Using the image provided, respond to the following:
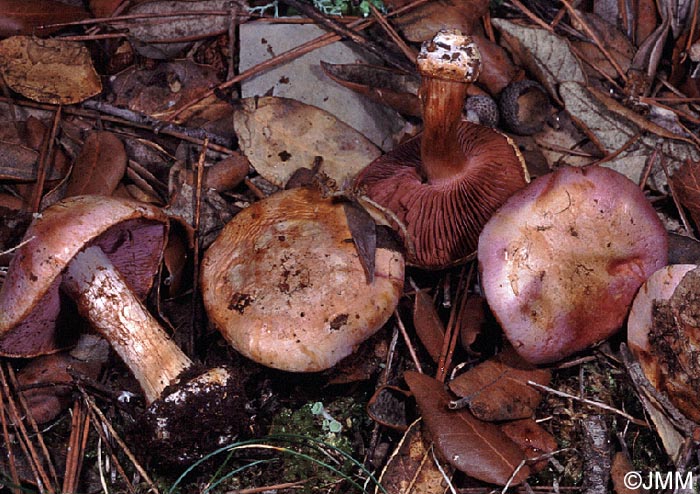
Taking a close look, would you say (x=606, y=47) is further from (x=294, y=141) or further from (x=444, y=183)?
(x=294, y=141)

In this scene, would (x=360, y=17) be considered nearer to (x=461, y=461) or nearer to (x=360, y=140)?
(x=360, y=140)

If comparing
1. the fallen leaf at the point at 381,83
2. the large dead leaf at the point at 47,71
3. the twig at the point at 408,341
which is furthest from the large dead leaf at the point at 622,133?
the large dead leaf at the point at 47,71

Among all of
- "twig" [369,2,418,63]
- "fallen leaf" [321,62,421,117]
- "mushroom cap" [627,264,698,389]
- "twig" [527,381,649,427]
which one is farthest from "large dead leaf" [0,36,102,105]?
"mushroom cap" [627,264,698,389]

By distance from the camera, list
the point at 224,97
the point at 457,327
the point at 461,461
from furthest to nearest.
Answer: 1. the point at 224,97
2. the point at 457,327
3. the point at 461,461

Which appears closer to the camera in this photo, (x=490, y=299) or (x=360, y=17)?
(x=490, y=299)

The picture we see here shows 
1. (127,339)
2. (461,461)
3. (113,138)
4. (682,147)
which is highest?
(113,138)

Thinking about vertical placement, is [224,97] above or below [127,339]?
above

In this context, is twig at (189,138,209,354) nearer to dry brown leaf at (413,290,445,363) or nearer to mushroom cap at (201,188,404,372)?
mushroom cap at (201,188,404,372)

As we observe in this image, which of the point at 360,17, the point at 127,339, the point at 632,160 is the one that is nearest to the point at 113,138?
the point at 127,339
